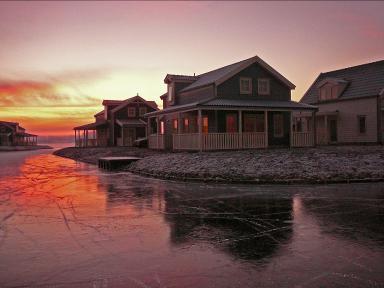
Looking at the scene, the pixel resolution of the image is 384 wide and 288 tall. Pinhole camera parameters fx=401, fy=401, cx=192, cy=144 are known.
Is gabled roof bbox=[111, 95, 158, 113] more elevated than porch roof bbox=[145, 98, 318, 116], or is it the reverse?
gabled roof bbox=[111, 95, 158, 113]

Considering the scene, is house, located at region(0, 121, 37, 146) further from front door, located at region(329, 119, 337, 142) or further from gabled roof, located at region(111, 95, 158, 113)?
front door, located at region(329, 119, 337, 142)

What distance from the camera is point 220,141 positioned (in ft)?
92.8

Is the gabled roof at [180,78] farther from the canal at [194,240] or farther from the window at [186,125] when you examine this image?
the canal at [194,240]

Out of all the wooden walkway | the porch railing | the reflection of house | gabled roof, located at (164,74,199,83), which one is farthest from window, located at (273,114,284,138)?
the porch railing

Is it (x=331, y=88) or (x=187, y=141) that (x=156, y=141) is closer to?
(x=187, y=141)

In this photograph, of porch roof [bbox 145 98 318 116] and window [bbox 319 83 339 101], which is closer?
porch roof [bbox 145 98 318 116]

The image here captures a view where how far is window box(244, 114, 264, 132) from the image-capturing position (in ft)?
105

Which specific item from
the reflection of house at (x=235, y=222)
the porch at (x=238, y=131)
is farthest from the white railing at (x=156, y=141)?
the reflection of house at (x=235, y=222)

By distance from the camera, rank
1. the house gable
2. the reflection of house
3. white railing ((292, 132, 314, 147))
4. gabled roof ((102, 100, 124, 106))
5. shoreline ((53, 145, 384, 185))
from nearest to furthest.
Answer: the reflection of house, shoreline ((53, 145, 384, 185)), white railing ((292, 132, 314, 147)), the house gable, gabled roof ((102, 100, 124, 106))

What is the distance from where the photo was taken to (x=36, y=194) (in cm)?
1505

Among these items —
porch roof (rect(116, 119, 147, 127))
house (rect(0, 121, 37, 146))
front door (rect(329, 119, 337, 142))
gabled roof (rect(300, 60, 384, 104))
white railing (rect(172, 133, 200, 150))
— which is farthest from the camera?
house (rect(0, 121, 37, 146))

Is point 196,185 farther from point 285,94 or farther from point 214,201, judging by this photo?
point 285,94

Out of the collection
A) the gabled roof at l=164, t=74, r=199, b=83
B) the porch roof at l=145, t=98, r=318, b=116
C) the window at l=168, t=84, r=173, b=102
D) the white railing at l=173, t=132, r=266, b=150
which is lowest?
the white railing at l=173, t=132, r=266, b=150

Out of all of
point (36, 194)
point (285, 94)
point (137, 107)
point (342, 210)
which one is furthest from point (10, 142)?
point (342, 210)
